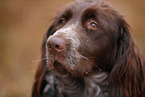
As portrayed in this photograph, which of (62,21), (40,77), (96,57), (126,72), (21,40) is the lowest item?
(21,40)

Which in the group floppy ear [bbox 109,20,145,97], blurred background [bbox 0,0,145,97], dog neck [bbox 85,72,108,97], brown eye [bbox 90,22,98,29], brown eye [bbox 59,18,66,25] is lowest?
blurred background [bbox 0,0,145,97]

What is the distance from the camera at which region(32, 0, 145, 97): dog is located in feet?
9.07

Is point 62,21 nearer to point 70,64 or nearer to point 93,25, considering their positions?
point 93,25

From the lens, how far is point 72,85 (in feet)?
10.5

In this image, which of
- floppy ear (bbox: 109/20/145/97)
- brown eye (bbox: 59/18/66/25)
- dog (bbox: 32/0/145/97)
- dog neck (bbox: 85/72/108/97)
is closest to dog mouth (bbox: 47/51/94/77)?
dog (bbox: 32/0/145/97)

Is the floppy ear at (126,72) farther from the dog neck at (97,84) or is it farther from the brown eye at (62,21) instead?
the brown eye at (62,21)

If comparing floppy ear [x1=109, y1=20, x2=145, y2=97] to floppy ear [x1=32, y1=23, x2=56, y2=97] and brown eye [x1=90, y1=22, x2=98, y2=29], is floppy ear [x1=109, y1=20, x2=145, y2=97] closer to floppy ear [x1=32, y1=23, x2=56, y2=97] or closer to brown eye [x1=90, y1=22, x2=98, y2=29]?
brown eye [x1=90, y1=22, x2=98, y2=29]

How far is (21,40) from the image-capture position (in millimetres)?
6426

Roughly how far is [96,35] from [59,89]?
1099 mm

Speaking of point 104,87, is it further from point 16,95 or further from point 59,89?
point 16,95

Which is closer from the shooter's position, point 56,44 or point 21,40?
point 56,44

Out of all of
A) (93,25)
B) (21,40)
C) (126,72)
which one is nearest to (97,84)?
(126,72)

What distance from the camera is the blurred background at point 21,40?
17.3 ft

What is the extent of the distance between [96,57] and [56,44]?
745 mm
